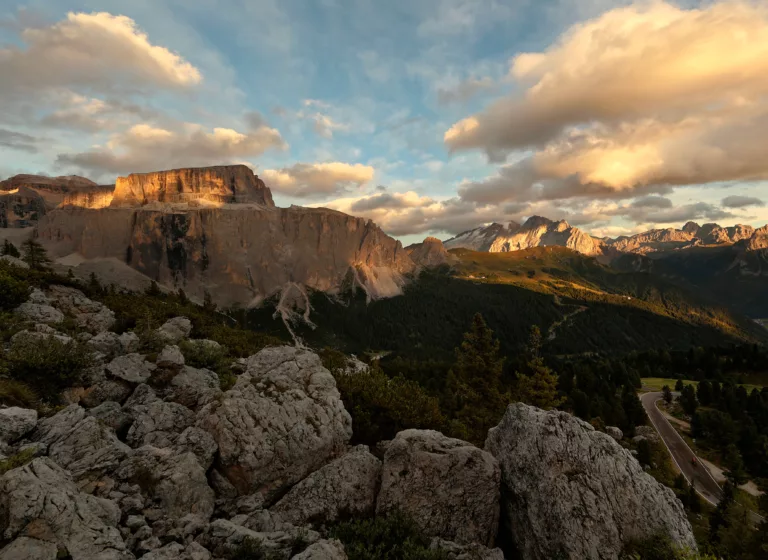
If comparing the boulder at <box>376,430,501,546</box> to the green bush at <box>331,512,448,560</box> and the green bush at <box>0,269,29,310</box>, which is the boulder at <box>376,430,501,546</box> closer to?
the green bush at <box>331,512,448,560</box>

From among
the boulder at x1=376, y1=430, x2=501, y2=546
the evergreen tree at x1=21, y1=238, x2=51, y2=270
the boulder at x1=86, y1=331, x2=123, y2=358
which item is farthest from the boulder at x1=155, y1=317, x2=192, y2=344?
the evergreen tree at x1=21, y1=238, x2=51, y2=270

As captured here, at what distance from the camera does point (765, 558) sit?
27.3 metres

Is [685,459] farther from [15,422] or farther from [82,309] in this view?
[82,309]

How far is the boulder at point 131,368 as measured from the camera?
903 inches

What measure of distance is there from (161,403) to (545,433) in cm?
2208

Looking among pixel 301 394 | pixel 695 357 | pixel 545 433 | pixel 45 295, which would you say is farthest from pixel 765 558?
pixel 695 357

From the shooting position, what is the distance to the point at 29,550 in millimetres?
10148

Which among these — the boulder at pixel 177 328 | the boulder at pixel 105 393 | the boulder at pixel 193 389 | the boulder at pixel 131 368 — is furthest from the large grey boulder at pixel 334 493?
the boulder at pixel 177 328

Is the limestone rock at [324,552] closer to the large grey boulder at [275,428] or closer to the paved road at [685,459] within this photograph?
the large grey boulder at [275,428]

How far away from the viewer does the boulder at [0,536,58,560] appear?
9898 mm

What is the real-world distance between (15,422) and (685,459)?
93.6m

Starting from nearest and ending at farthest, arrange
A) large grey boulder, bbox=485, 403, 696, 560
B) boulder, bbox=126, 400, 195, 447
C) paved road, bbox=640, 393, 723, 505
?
1. large grey boulder, bbox=485, 403, 696, 560
2. boulder, bbox=126, 400, 195, 447
3. paved road, bbox=640, 393, 723, 505

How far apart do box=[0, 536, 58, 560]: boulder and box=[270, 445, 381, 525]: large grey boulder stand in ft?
27.6

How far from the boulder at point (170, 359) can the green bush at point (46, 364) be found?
4105 millimetres
